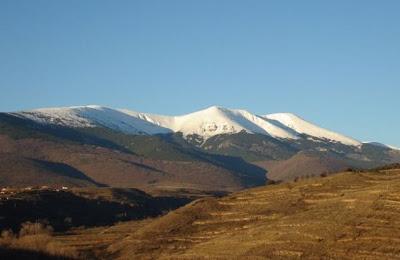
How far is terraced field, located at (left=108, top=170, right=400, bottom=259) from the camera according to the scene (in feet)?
250

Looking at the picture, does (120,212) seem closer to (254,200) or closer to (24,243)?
(254,200)

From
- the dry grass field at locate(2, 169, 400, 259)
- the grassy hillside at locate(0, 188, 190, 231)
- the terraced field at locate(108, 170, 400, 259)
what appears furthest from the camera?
the grassy hillside at locate(0, 188, 190, 231)

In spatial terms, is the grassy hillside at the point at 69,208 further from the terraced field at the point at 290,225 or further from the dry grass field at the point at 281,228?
the terraced field at the point at 290,225

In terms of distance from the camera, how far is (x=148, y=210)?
607 ft

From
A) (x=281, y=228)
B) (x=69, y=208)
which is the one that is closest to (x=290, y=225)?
(x=281, y=228)

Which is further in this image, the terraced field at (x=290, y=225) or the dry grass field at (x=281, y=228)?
the dry grass field at (x=281, y=228)

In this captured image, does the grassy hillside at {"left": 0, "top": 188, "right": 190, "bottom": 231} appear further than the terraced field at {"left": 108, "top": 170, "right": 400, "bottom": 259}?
Yes

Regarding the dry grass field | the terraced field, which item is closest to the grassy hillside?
the dry grass field

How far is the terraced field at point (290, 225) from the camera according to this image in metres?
76.2

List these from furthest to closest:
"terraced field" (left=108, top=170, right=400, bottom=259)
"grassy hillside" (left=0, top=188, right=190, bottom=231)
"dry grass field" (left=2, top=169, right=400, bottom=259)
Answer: "grassy hillside" (left=0, top=188, right=190, bottom=231) < "dry grass field" (left=2, top=169, right=400, bottom=259) < "terraced field" (left=108, top=170, right=400, bottom=259)

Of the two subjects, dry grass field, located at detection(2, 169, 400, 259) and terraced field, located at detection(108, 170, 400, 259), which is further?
Answer: dry grass field, located at detection(2, 169, 400, 259)

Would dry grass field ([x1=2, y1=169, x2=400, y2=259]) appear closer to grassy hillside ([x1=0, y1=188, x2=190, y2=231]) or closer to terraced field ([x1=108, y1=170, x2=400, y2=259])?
terraced field ([x1=108, y1=170, x2=400, y2=259])

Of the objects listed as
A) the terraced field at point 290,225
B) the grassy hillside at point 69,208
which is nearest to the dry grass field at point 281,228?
the terraced field at point 290,225

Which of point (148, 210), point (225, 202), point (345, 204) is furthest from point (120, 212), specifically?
point (345, 204)
